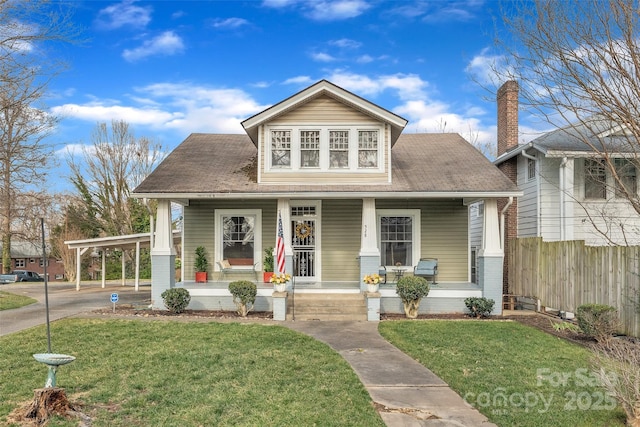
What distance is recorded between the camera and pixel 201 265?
1495cm

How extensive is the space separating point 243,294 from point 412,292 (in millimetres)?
4368

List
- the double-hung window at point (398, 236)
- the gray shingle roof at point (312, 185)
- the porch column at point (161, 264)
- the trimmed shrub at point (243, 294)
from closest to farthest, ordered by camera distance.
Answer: the trimmed shrub at point (243, 294) < the porch column at point (161, 264) < the gray shingle roof at point (312, 185) < the double-hung window at point (398, 236)

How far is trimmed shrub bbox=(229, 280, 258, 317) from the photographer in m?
→ 12.5

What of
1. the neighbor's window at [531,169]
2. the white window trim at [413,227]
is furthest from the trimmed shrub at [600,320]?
the neighbor's window at [531,169]

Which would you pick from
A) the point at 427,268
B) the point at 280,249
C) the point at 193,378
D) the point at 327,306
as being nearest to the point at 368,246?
the point at 327,306

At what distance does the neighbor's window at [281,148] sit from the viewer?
14211 mm

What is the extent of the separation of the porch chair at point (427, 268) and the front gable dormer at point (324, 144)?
2.73m

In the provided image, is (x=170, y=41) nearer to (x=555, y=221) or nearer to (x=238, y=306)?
(x=238, y=306)

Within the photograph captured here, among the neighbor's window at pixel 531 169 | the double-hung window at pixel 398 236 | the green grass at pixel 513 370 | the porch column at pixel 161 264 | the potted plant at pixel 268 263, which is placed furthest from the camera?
the neighbor's window at pixel 531 169

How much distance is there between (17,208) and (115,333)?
60.5ft

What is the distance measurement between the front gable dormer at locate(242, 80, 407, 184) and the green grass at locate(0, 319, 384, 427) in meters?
5.48

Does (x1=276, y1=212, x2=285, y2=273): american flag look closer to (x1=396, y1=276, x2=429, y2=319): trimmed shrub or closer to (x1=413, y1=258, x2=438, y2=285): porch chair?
(x1=396, y1=276, x2=429, y2=319): trimmed shrub

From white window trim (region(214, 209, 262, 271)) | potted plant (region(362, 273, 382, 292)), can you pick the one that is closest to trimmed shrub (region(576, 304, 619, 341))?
potted plant (region(362, 273, 382, 292))

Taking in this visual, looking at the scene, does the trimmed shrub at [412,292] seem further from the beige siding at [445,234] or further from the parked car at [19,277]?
the parked car at [19,277]
